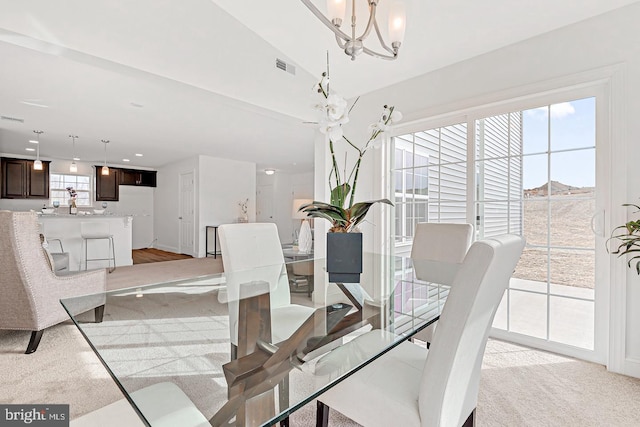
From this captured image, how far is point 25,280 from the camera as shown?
7.32 ft

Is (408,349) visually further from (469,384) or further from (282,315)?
(282,315)

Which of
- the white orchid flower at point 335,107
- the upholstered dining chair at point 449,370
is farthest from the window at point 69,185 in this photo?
the upholstered dining chair at point 449,370

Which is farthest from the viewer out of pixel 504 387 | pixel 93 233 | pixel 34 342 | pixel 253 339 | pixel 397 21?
pixel 93 233

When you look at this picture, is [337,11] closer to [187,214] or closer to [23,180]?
[187,214]

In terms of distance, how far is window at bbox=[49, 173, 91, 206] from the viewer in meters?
7.68

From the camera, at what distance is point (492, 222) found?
2.71m

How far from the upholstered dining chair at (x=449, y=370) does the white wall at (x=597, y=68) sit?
171 cm

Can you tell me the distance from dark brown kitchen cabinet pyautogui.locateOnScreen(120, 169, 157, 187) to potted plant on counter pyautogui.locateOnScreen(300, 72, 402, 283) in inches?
346

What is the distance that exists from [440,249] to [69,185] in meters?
9.32

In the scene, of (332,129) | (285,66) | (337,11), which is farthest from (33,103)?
(332,129)

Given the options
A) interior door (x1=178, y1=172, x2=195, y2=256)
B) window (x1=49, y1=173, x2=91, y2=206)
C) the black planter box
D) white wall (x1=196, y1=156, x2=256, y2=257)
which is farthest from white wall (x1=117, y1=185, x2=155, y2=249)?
the black planter box

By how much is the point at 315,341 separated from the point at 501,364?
178 centimetres

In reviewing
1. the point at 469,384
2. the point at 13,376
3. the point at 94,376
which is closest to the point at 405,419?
the point at 469,384

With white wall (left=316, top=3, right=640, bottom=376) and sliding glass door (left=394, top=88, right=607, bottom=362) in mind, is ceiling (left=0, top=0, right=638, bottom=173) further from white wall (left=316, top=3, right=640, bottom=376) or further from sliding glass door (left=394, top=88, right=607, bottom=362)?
sliding glass door (left=394, top=88, right=607, bottom=362)
